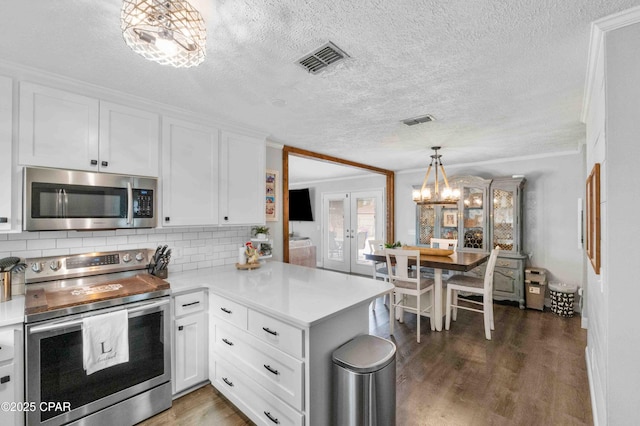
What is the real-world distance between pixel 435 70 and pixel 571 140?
302cm

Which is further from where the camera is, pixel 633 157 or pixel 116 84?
pixel 116 84

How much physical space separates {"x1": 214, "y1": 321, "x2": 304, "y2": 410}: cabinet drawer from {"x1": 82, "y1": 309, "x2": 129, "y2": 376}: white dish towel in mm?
625

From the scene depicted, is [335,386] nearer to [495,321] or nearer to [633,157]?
[633,157]

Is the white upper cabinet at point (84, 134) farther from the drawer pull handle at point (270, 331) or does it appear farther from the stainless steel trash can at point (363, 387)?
the stainless steel trash can at point (363, 387)

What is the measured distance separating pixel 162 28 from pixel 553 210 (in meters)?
5.43

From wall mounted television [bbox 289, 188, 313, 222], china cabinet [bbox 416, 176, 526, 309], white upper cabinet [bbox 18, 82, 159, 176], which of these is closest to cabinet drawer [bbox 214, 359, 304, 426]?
white upper cabinet [bbox 18, 82, 159, 176]

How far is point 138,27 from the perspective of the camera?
3.54 feet

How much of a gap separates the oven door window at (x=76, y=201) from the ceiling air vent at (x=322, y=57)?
1.68m

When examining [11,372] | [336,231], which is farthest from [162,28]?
[336,231]

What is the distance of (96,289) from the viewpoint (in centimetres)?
208

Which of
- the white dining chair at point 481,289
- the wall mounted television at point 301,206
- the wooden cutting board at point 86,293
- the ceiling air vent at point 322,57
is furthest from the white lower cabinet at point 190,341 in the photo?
the wall mounted television at point 301,206

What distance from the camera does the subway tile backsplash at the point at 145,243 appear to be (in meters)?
2.09

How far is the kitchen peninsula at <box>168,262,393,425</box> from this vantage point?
1.64 metres

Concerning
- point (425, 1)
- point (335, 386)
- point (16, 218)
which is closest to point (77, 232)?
point (16, 218)
